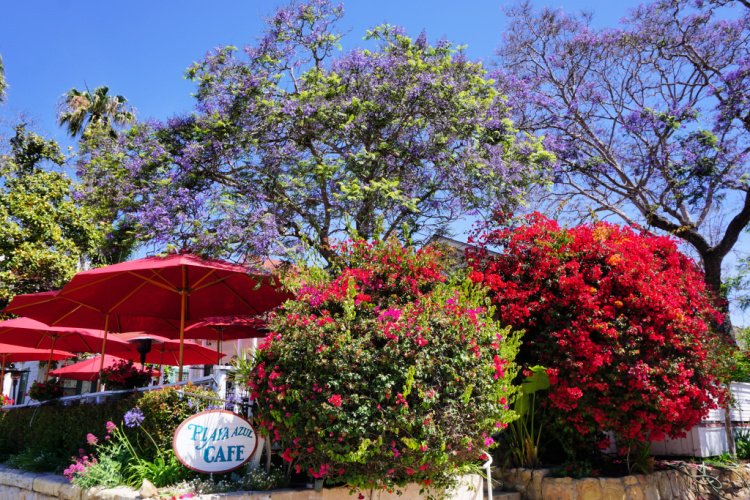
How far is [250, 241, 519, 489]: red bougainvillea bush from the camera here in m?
5.10

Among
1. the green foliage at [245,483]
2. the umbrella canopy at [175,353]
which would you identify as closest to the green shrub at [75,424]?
the green foliage at [245,483]

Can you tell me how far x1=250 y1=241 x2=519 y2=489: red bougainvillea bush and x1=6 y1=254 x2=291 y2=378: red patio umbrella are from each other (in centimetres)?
187

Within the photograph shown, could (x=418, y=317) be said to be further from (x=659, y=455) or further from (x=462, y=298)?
(x=659, y=455)

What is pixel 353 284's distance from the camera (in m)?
5.99

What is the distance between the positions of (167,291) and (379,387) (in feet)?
18.1

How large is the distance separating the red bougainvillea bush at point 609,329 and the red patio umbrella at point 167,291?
3437 mm

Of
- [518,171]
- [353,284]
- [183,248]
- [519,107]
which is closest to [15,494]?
[183,248]

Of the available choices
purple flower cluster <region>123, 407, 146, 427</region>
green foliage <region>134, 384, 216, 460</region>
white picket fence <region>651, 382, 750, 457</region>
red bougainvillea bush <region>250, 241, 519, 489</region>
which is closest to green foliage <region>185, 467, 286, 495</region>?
red bougainvillea bush <region>250, 241, 519, 489</region>

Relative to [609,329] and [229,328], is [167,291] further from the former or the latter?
[609,329]

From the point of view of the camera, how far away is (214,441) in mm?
5965

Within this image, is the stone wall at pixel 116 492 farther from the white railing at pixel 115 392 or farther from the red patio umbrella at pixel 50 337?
the red patio umbrella at pixel 50 337

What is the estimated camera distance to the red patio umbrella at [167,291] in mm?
7398

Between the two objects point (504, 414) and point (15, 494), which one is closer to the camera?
point (504, 414)

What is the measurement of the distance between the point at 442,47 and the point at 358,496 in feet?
25.3
